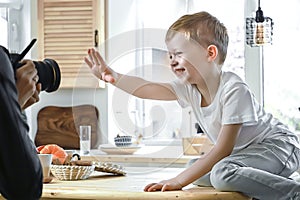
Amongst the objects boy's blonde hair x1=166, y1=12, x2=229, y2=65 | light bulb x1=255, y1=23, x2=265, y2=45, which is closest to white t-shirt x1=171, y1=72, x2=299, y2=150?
boy's blonde hair x1=166, y1=12, x2=229, y2=65

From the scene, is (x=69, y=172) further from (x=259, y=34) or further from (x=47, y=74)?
(x=259, y=34)

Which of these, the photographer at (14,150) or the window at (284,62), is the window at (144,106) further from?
the window at (284,62)

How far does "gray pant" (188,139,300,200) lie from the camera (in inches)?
60.9

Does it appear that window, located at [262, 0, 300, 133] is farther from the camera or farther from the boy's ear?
the camera

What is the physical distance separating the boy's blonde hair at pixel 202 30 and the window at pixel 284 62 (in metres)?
1.65

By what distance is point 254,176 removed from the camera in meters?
1.56

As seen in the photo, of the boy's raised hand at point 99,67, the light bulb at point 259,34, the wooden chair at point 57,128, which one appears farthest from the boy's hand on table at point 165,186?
the wooden chair at point 57,128

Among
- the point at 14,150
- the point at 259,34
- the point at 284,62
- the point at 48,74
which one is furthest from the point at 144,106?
the point at 284,62

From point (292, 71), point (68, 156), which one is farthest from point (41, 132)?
point (68, 156)

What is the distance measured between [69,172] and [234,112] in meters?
0.50

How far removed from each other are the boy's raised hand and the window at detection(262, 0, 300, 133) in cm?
176

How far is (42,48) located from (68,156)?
1.91 m

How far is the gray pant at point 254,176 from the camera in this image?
5.08 feet

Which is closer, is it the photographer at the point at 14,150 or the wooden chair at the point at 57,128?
the photographer at the point at 14,150
